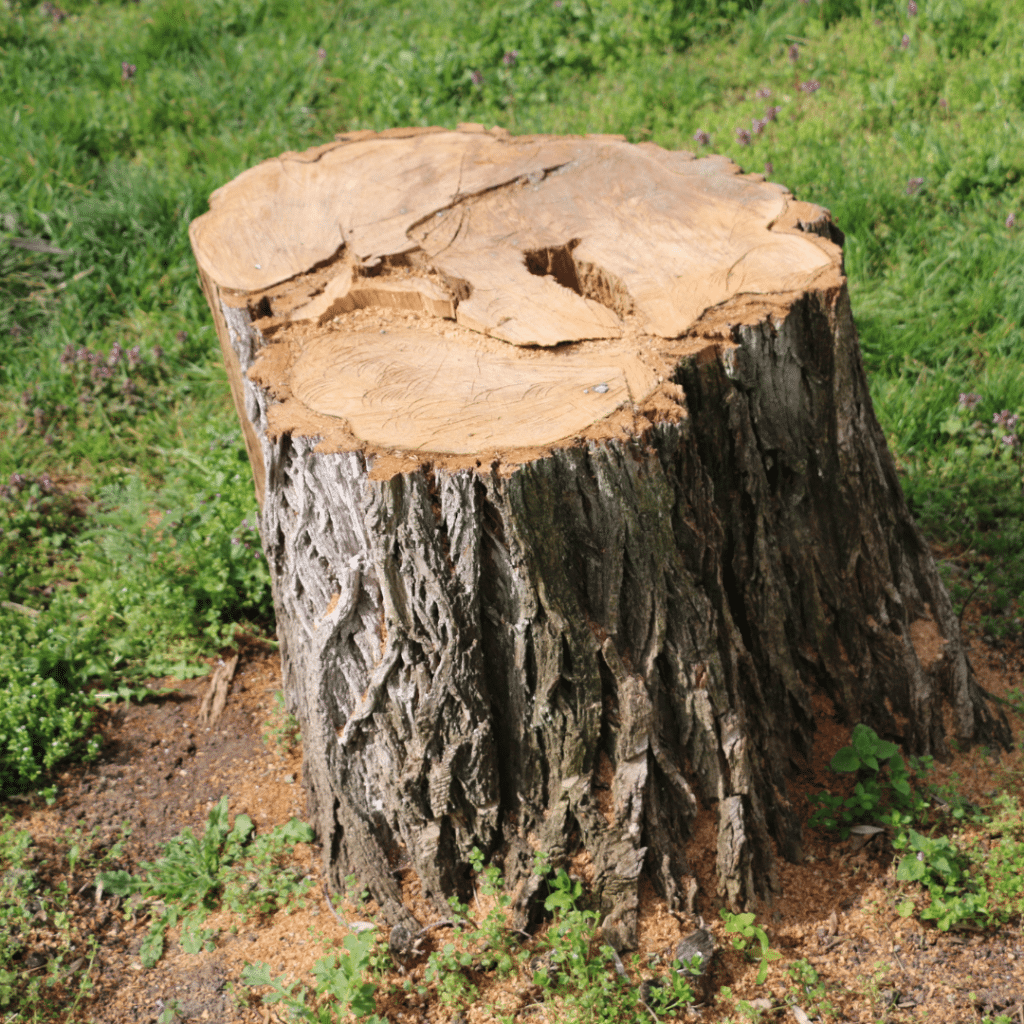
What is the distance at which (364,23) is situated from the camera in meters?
5.92

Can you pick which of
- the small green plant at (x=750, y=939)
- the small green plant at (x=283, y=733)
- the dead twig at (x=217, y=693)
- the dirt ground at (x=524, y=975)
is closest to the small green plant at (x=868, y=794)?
the dirt ground at (x=524, y=975)

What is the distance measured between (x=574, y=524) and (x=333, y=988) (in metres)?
1.16

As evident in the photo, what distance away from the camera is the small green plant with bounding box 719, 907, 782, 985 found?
2.14 m

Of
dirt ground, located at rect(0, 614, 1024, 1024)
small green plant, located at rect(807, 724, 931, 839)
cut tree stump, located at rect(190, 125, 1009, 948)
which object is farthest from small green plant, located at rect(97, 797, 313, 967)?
small green plant, located at rect(807, 724, 931, 839)

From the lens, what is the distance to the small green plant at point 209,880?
94.2 inches

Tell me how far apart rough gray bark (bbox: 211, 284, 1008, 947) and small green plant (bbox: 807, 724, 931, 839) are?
124 millimetres

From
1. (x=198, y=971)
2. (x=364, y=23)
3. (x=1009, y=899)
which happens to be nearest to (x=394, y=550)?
(x=198, y=971)

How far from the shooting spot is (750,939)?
2254mm

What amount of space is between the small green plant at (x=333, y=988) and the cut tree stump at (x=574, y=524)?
20cm

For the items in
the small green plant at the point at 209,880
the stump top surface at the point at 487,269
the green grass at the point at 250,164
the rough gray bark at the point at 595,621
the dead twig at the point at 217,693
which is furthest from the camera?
the green grass at the point at 250,164

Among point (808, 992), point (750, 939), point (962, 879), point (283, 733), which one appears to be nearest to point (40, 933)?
point (283, 733)

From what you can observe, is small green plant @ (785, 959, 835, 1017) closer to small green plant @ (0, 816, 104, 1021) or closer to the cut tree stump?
the cut tree stump

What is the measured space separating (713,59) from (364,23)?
225 cm

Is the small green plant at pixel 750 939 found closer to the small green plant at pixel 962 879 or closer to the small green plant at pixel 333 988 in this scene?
the small green plant at pixel 962 879
